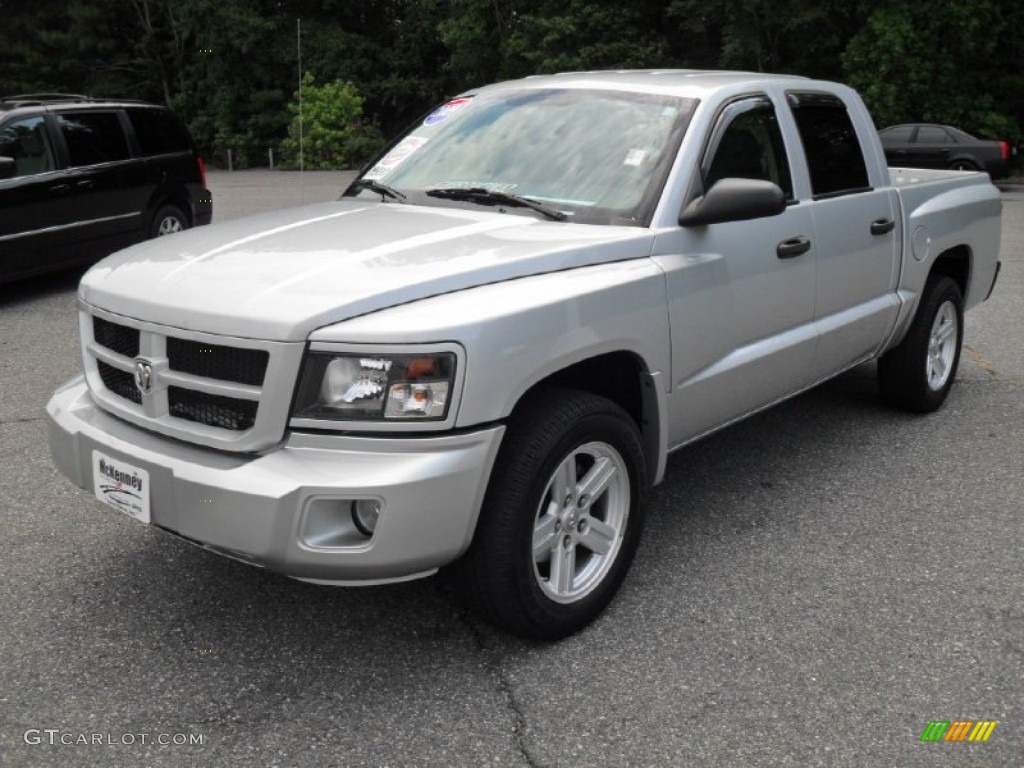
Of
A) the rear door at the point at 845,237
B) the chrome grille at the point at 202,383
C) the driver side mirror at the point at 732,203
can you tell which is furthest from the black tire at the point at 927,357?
the chrome grille at the point at 202,383

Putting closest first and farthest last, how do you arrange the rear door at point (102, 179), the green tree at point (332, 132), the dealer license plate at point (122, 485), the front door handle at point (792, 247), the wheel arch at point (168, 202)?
the dealer license plate at point (122, 485)
the front door handle at point (792, 247)
the rear door at point (102, 179)
the wheel arch at point (168, 202)
the green tree at point (332, 132)

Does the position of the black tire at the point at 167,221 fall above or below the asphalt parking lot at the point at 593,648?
above

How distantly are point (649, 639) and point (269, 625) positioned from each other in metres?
1.24

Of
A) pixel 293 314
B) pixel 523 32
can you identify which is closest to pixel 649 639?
pixel 293 314

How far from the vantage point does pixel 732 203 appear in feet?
11.8

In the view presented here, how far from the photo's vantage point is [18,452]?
501 cm

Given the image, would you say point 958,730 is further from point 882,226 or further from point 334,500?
point 882,226

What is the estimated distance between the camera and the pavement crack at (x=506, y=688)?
275 centimetres

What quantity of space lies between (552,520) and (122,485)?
4.25 feet

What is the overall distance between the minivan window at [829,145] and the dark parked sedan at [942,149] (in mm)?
18190

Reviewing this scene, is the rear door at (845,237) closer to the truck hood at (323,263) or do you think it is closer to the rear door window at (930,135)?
the truck hood at (323,263)

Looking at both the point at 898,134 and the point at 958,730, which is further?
the point at 898,134

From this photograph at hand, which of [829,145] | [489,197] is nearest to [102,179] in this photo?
[489,197]

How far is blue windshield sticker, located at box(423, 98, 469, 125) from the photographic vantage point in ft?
14.9
